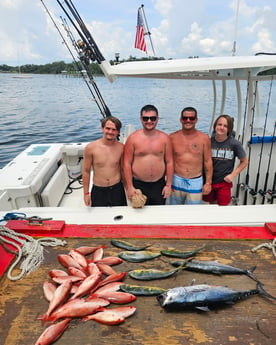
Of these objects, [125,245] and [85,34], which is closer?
[125,245]

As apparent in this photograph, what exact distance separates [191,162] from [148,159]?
22.4 inches

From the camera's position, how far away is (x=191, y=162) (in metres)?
3.21

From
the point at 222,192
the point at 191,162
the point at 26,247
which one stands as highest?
the point at 191,162

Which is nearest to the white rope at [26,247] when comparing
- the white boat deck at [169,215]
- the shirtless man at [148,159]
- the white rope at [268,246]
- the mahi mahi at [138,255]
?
the white boat deck at [169,215]

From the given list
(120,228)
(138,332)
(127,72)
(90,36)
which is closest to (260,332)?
(138,332)

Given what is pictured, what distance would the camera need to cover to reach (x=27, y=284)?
181 cm

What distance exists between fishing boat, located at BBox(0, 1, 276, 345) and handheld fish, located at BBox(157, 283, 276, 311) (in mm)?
53

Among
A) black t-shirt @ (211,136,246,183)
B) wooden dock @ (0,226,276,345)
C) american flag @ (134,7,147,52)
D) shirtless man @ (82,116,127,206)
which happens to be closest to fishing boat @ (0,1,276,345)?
wooden dock @ (0,226,276,345)

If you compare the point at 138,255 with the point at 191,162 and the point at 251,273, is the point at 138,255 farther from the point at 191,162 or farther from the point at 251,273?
the point at 191,162

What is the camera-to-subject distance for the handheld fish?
1.57 m

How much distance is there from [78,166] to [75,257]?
367 cm

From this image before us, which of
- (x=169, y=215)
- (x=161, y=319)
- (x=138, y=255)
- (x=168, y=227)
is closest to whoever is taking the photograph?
(x=161, y=319)

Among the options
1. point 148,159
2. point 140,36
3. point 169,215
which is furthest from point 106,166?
point 140,36

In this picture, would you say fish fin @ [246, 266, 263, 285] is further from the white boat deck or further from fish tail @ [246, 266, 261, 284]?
the white boat deck
